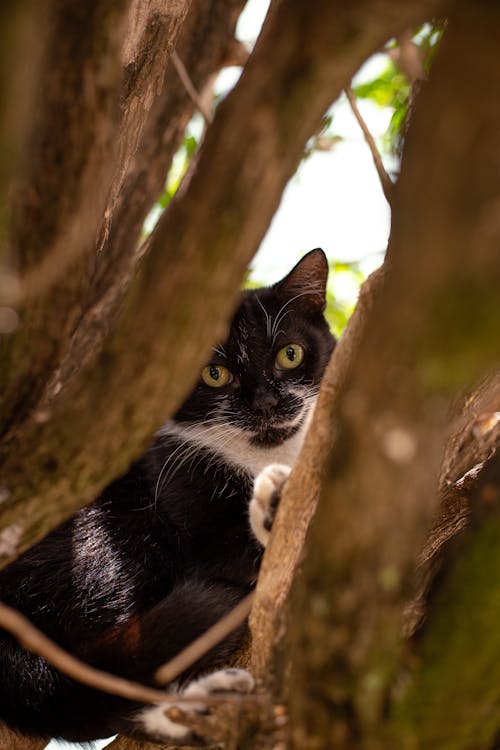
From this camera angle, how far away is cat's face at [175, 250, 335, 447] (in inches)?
90.5

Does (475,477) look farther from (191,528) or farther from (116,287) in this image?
(116,287)

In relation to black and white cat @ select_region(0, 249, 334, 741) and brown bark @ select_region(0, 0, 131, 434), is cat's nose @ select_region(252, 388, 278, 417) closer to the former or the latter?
black and white cat @ select_region(0, 249, 334, 741)

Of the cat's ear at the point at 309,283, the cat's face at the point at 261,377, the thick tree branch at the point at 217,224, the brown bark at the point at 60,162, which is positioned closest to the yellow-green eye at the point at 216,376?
the cat's face at the point at 261,377

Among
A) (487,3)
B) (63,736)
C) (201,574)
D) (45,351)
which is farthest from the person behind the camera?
Answer: (201,574)

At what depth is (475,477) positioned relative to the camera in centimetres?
171

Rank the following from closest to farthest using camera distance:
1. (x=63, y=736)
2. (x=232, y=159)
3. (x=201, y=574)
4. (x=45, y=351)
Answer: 1. (x=232, y=159)
2. (x=45, y=351)
3. (x=63, y=736)
4. (x=201, y=574)

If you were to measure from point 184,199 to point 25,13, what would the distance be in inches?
10.8

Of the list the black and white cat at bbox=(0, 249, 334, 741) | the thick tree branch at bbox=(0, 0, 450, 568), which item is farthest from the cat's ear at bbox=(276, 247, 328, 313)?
the thick tree branch at bbox=(0, 0, 450, 568)

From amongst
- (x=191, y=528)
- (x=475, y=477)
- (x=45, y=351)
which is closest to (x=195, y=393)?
(x=191, y=528)

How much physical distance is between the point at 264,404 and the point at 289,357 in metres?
0.23

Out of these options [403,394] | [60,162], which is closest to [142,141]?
[60,162]

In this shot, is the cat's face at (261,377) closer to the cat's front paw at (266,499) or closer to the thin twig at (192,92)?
the cat's front paw at (266,499)

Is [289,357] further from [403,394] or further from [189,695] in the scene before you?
[403,394]

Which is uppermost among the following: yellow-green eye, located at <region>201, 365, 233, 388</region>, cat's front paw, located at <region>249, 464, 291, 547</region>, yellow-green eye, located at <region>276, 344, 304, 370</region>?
yellow-green eye, located at <region>201, 365, 233, 388</region>
